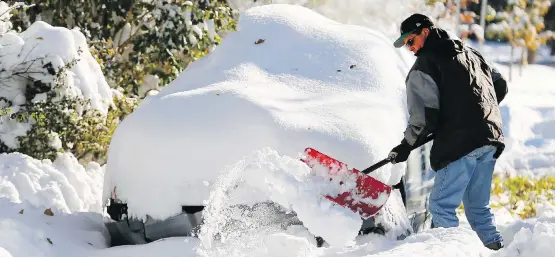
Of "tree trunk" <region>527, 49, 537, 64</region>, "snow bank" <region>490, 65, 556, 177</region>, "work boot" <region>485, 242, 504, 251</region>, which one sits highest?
"work boot" <region>485, 242, 504, 251</region>

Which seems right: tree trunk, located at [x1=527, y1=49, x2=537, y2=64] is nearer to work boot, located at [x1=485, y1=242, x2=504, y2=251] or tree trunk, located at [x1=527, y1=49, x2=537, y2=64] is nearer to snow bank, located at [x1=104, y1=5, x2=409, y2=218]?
snow bank, located at [x1=104, y1=5, x2=409, y2=218]

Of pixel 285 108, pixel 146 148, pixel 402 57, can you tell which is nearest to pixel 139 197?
pixel 146 148

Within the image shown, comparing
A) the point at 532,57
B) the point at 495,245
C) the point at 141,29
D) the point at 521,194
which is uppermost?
the point at 141,29

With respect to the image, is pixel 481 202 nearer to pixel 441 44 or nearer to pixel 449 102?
pixel 449 102

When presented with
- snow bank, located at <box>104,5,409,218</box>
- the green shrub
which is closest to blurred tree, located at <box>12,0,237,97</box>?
snow bank, located at <box>104,5,409,218</box>

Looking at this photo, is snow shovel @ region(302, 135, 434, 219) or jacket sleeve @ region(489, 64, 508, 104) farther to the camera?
jacket sleeve @ region(489, 64, 508, 104)

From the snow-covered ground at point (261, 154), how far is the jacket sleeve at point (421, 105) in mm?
249

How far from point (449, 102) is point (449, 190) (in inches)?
19.2

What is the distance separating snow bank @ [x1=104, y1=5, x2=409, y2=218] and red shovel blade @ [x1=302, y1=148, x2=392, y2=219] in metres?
0.14

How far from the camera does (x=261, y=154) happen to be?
439 centimetres

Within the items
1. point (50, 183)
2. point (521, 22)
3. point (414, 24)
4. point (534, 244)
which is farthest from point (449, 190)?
point (521, 22)

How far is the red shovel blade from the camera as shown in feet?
14.3

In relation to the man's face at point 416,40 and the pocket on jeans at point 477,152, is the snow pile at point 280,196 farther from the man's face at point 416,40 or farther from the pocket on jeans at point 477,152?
the man's face at point 416,40

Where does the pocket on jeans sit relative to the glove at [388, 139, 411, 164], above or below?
below
